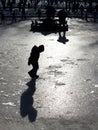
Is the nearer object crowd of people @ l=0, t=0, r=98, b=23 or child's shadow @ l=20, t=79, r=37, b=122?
child's shadow @ l=20, t=79, r=37, b=122

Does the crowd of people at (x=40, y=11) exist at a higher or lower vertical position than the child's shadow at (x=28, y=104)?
lower

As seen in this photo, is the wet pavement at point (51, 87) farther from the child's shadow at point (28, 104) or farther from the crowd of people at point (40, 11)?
the crowd of people at point (40, 11)

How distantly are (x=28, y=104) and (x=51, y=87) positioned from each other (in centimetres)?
192

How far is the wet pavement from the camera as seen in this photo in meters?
9.94

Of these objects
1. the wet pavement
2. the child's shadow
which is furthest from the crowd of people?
the child's shadow

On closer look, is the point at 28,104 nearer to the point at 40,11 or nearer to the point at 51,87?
the point at 51,87

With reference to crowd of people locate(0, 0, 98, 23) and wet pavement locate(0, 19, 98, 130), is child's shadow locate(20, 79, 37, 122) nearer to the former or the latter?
wet pavement locate(0, 19, 98, 130)

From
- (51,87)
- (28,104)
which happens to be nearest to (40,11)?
(51,87)

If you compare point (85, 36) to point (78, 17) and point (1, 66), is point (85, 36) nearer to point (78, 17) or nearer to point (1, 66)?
point (1, 66)

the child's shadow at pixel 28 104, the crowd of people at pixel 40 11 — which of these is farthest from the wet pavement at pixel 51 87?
the crowd of people at pixel 40 11

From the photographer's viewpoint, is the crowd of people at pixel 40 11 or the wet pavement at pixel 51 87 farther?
the crowd of people at pixel 40 11

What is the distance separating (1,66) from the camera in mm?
16609

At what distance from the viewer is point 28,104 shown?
11.4 meters

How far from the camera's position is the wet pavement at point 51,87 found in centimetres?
994
